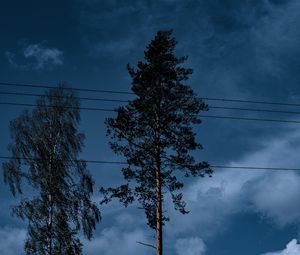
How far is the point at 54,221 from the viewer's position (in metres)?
26.4

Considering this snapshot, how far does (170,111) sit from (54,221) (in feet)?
25.5

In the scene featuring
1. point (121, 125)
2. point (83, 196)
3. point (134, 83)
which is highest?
point (134, 83)

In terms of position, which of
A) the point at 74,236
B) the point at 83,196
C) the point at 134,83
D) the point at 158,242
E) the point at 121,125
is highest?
the point at 134,83

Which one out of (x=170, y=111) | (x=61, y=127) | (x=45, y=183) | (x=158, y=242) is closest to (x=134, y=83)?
(x=170, y=111)

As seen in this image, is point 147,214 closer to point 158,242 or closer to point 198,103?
point 158,242

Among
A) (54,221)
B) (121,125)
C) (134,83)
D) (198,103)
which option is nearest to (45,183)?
(54,221)

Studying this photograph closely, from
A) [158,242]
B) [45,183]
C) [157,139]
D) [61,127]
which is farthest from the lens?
[61,127]

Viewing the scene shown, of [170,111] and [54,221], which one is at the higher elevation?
[170,111]

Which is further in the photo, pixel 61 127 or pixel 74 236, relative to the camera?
pixel 61 127

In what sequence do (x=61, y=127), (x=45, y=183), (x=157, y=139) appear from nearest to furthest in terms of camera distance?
(x=157, y=139)
(x=45, y=183)
(x=61, y=127)

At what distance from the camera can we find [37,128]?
28953 millimetres

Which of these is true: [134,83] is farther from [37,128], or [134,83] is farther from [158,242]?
[158,242]

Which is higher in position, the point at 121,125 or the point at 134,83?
the point at 134,83

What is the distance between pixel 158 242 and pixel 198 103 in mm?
7175
